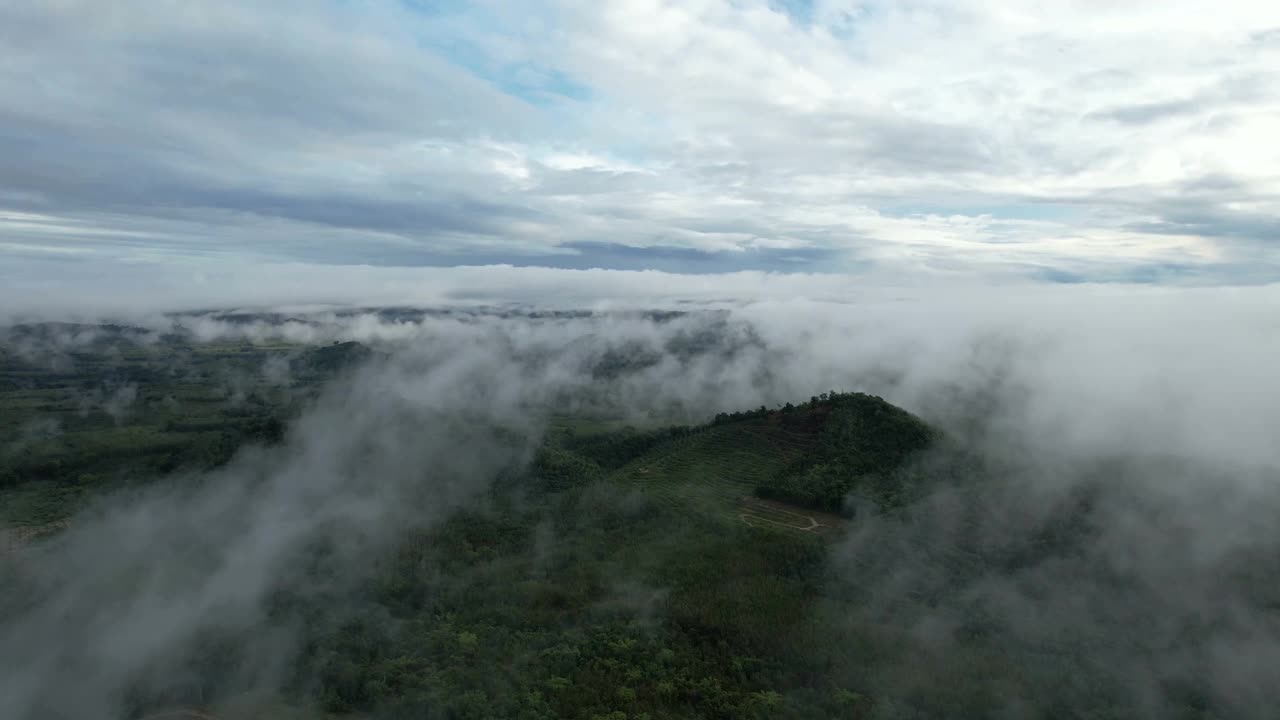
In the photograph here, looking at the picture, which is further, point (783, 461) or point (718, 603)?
point (783, 461)

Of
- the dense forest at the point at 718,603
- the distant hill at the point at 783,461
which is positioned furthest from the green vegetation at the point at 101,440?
the distant hill at the point at 783,461

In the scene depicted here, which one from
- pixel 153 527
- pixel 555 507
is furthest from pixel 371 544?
pixel 153 527

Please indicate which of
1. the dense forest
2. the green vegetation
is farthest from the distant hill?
the green vegetation

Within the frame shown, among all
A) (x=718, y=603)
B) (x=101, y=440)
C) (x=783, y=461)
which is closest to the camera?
(x=718, y=603)

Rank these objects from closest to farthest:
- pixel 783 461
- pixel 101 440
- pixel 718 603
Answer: pixel 718 603, pixel 783 461, pixel 101 440

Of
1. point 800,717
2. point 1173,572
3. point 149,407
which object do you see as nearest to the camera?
point 800,717

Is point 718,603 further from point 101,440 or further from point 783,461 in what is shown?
point 101,440

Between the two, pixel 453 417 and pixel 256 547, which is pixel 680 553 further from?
pixel 453 417

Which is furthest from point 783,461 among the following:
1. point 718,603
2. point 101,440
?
point 101,440

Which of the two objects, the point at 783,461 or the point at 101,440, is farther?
the point at 101,440

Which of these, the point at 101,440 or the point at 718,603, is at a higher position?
the point at 718,603

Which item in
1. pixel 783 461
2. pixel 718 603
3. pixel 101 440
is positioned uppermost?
pixel 783 461
